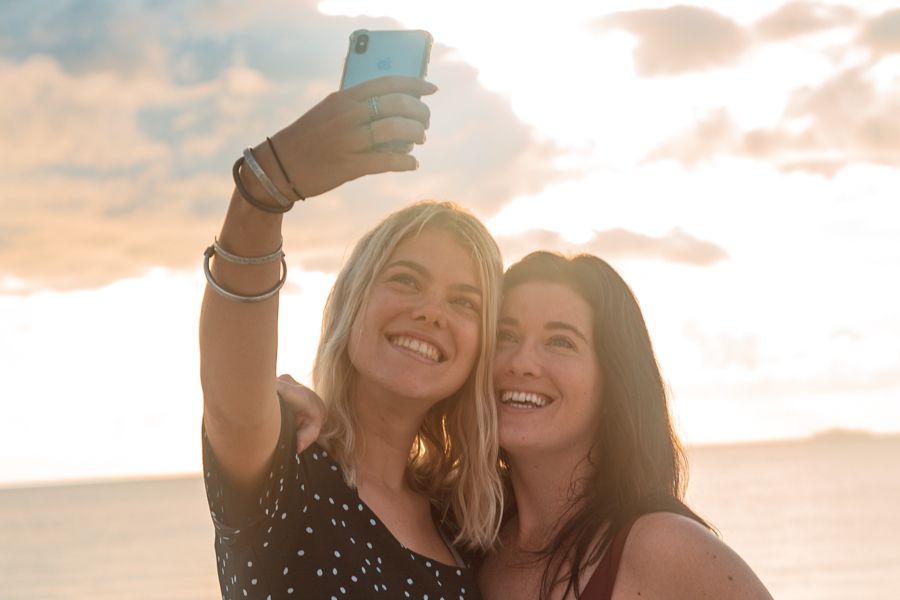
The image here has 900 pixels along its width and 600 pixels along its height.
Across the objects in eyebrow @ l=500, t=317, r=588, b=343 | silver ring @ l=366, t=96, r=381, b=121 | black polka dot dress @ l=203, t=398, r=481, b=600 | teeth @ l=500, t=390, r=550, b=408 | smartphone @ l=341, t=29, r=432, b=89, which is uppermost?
smartphone @ l=341, t=29, r=432, b=89

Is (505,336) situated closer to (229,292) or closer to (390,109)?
(229,292)

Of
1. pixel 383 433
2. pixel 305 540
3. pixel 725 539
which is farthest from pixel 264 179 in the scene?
pixel 725 539

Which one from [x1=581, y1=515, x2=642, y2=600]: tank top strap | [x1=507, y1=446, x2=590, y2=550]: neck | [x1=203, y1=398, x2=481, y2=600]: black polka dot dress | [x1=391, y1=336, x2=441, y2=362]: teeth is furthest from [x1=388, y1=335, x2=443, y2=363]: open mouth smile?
[x1=581, y1=515, x2=642, y2=600]: tank top strap

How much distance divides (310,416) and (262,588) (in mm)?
736

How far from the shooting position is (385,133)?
10.5 feet

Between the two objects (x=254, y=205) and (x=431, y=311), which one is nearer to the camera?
(x=254, y=205)

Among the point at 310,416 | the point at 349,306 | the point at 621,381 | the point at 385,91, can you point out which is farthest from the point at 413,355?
the point at 385,91

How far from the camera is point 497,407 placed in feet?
18.4

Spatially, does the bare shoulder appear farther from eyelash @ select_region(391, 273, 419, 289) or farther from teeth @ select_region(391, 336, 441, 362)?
eyelash @ select_region(391, 273, 419, 289)

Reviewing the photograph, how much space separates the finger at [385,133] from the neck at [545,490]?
2.76 meters

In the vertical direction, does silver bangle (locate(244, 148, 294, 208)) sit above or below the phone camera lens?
below

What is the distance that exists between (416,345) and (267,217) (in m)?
1.83

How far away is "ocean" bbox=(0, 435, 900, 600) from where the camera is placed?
42719 mm

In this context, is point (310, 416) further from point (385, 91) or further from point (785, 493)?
point (785, 493)
